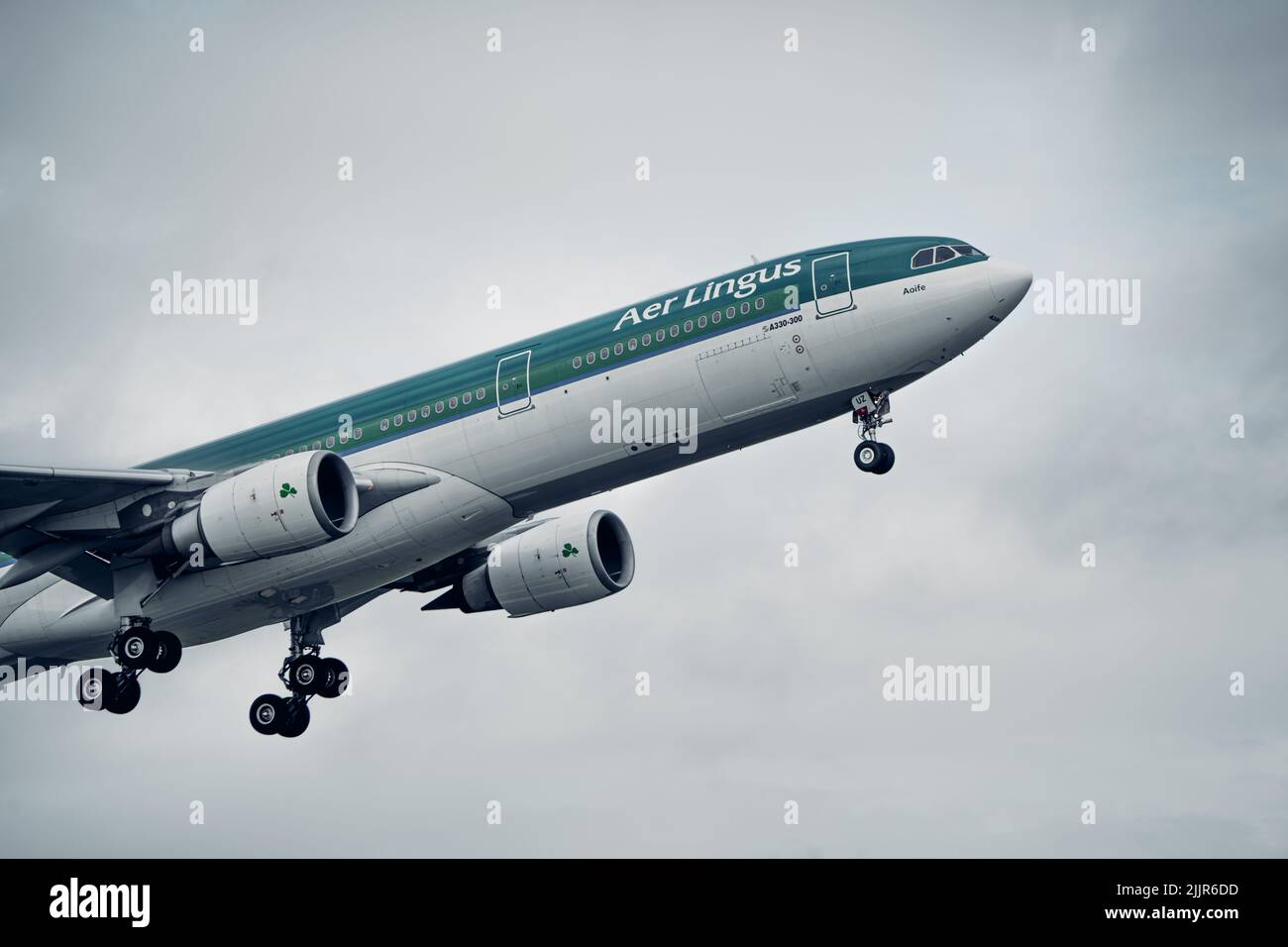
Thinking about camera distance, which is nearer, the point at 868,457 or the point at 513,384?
the point at 868,457

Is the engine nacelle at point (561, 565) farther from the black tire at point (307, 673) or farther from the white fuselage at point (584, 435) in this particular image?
the black tire at point (307, 673)

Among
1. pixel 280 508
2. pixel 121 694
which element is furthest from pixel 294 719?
pixel 280 508

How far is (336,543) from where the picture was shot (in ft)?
127

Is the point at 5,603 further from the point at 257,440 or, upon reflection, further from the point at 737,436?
the point at 737,436

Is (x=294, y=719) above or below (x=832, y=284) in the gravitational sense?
below

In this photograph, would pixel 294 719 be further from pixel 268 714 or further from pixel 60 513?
pixel 60 513

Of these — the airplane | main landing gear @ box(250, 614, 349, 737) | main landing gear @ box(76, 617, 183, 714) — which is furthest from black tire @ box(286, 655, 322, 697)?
main landing gear @ box(76, 617, 183, 714)

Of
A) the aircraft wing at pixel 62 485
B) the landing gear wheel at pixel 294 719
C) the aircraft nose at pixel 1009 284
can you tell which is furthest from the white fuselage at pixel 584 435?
the landing gear wheel at pixel 294 719

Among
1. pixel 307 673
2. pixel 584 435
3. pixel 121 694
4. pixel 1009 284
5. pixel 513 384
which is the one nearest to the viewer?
pixel 1009 284

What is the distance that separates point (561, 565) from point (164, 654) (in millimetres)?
10408

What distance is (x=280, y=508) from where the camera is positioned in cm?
3616

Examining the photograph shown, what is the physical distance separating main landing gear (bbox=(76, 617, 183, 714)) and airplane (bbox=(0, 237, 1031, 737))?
55 mm

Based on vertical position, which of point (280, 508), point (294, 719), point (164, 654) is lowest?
point (294, 719)

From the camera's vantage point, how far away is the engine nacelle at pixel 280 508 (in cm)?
3609
